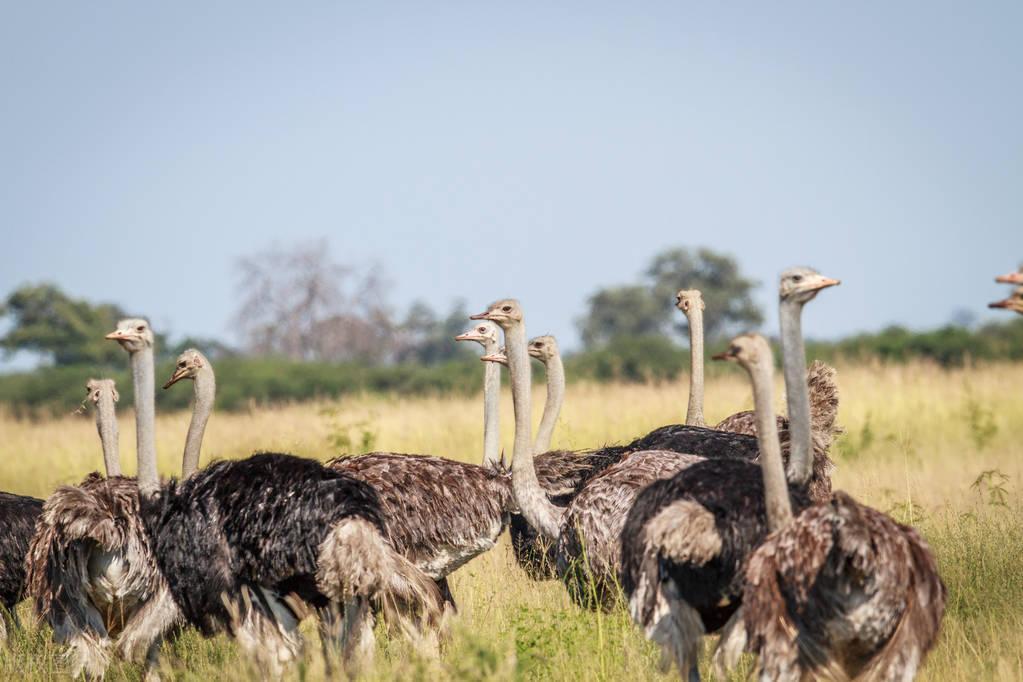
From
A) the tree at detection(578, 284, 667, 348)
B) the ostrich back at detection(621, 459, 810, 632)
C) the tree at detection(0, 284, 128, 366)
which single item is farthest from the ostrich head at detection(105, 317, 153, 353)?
the tree at detection(578, 284, 667, 348)

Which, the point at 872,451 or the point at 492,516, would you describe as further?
the point at 872,451

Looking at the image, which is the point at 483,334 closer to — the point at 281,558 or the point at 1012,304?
the point at 281,558

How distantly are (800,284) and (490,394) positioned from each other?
3.97 m

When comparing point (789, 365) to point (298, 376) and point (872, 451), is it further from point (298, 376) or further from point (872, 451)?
point (298, 376)

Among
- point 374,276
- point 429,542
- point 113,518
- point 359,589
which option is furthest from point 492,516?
point 374,276

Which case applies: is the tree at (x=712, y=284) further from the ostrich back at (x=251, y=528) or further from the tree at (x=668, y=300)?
the ostrich back at (x=251, y=528)

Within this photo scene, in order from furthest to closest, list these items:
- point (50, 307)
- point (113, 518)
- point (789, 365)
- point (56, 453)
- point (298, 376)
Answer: point (50, 307) < point (298, 376) < point (56, 453) < point (113, 518) < point (789, 365)

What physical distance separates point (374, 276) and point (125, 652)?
4502 centimetres

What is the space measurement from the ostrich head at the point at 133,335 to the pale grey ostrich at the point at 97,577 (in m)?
1.06

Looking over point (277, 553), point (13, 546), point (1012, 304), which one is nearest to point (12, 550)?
point (13, 546)

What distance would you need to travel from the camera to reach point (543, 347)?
337 inches

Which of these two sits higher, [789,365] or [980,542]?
[789,365]

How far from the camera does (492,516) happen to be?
6.99 m

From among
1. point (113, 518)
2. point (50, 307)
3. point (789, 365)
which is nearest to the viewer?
point (789, 365)
